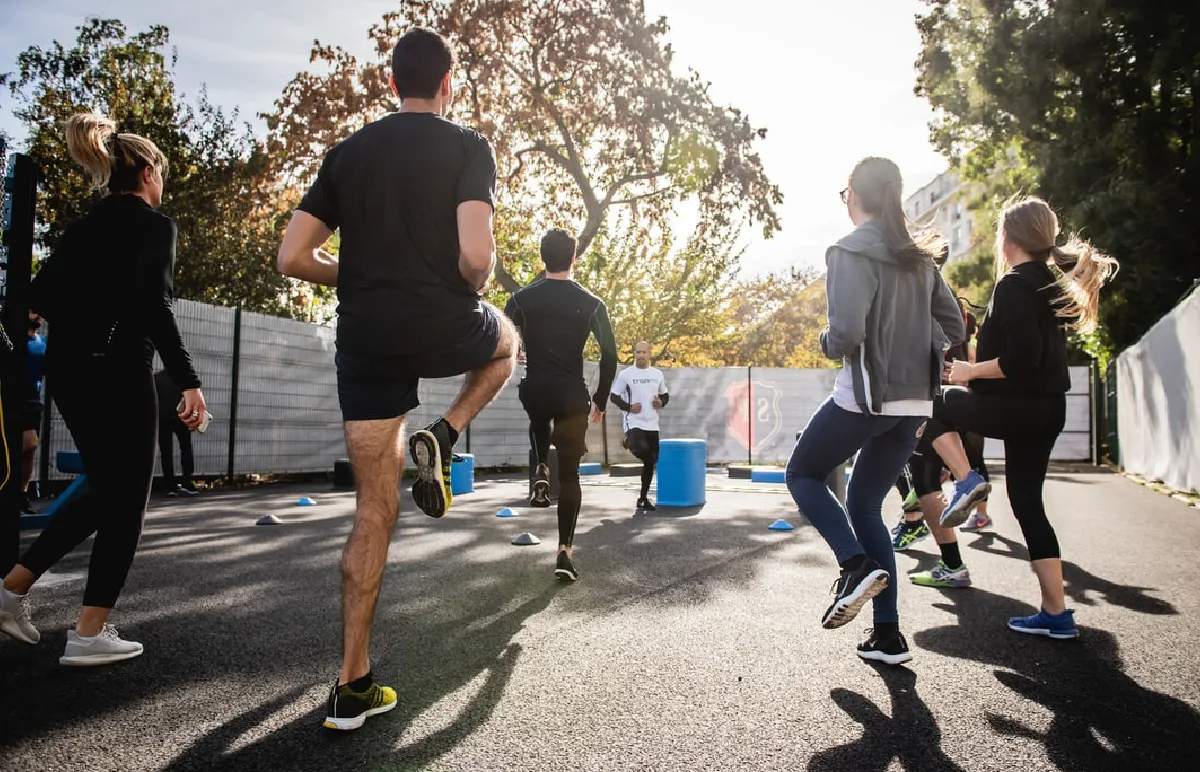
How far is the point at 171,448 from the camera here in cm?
979

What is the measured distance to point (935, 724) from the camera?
2.50 metres

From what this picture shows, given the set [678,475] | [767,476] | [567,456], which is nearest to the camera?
[567,456]

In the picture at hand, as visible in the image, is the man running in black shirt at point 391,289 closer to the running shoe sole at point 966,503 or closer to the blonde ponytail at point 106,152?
the blonde ponytail at point 106,152

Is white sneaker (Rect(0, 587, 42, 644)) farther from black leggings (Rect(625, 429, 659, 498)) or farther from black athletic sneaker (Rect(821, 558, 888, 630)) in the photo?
black leggings (Rect(625, 429, 659, 498))

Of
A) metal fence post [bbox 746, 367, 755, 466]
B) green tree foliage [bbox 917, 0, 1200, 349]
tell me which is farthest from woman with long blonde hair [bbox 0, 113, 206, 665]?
→ metal fence post [bbox 746, 367, 755, 466]

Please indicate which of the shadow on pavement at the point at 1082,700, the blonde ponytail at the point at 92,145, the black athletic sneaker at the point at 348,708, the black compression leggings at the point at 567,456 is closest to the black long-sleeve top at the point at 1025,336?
the shadow on pavement at the point at 1082,700

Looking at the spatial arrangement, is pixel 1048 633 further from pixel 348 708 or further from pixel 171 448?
pixel 171 448

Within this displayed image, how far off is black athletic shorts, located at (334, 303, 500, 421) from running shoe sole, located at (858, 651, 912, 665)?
75.9 inches

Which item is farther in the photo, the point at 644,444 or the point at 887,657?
the point at 644,444

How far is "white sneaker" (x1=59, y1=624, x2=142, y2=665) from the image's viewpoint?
296cm

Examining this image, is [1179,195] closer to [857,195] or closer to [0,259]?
[857,195]

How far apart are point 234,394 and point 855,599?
1086cm

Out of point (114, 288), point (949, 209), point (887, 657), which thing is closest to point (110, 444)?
point (114, 288)

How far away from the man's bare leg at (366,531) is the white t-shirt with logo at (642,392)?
753 cm
